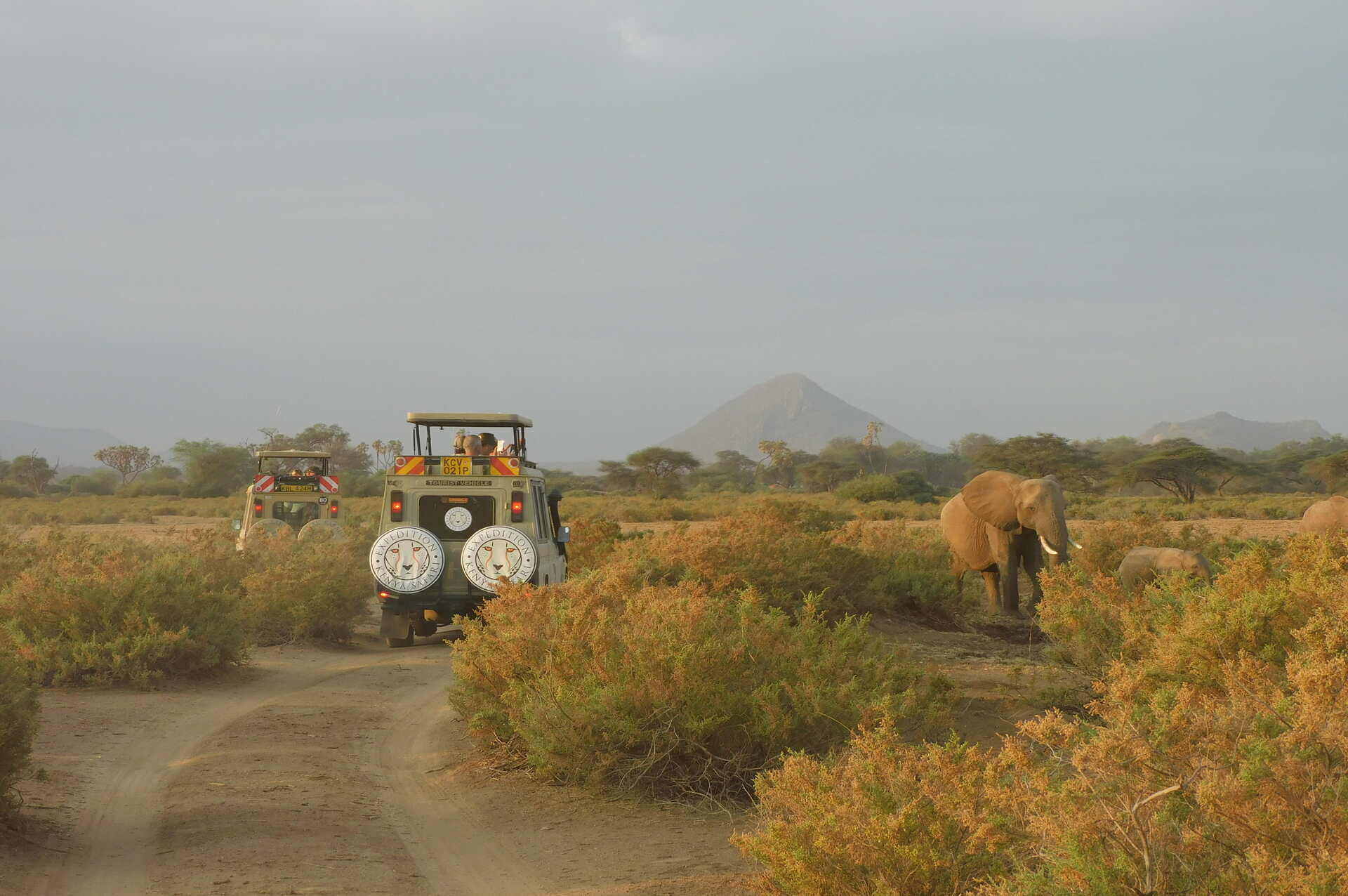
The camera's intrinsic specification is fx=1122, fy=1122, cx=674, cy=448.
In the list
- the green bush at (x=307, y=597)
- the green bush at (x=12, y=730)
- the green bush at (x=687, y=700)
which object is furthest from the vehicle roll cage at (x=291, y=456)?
the green bush at (x=12, y=730)

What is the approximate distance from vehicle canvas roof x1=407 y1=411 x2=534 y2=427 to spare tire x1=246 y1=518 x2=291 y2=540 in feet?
12.2

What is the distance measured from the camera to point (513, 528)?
11938 millimetres

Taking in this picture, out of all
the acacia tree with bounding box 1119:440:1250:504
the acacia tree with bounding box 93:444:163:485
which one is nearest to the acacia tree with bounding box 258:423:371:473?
the acacia tree with bounding box 93:444:163:485

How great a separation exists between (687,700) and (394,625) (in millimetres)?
7136

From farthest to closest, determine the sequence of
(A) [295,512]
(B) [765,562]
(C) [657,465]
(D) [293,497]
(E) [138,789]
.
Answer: (C) [657,465] < (A) [295,512] < (D) [293,497] < (B) [765,562] < (E) [138,789]

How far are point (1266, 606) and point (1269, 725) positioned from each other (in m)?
2.35

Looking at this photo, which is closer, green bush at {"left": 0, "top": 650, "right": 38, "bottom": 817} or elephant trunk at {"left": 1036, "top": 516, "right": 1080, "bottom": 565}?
green bush at {"left": 0, "top": 650, "right": 38, "bottom": 817}

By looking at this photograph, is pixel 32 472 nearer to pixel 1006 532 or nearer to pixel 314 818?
pixel 1006 532

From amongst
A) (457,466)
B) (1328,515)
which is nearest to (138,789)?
(457,466)

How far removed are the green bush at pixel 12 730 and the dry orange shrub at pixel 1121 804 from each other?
369 centimetres

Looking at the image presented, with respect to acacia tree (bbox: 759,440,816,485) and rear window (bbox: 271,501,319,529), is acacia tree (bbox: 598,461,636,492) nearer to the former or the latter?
acacia tree (bbox: 759,440,816,485)

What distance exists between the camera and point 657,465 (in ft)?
242

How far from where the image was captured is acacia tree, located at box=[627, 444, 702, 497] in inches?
2820

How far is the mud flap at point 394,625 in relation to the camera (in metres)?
12.7
